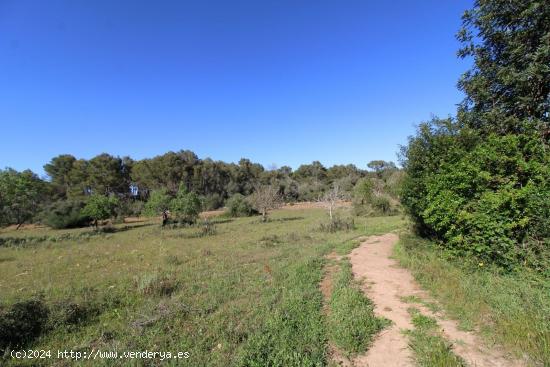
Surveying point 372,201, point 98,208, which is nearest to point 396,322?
point 372,201

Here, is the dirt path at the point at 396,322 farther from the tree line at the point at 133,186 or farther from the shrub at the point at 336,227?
the tree line at the point at 133,186

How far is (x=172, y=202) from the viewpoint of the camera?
26.0m

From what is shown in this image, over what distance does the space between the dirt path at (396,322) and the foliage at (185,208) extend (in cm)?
1990

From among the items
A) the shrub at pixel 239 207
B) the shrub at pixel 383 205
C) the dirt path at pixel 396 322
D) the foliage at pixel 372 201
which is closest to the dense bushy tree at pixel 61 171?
the shrub at pixel 239 207

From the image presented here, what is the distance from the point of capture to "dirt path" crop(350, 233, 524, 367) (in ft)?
12.0

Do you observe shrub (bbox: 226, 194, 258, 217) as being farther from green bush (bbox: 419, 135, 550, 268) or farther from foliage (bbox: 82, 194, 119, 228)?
green bush (bbox: 419, 135, 550, 268)

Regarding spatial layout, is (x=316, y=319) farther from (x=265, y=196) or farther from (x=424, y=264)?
(x=265, y=196)

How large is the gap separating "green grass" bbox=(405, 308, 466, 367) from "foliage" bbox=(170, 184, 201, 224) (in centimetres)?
2354

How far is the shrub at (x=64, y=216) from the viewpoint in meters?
31.3

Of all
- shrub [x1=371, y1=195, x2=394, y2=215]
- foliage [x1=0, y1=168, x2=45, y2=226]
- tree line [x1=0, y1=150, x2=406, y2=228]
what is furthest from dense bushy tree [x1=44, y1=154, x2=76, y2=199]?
shrub [x1=371, y1=195, x2=394, y2=215]

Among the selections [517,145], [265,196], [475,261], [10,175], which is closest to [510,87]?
[517,145]

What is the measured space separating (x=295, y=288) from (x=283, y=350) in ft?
9.57

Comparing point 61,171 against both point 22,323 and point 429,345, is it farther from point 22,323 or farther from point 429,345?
point 429,345

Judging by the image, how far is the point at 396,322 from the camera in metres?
4.82
